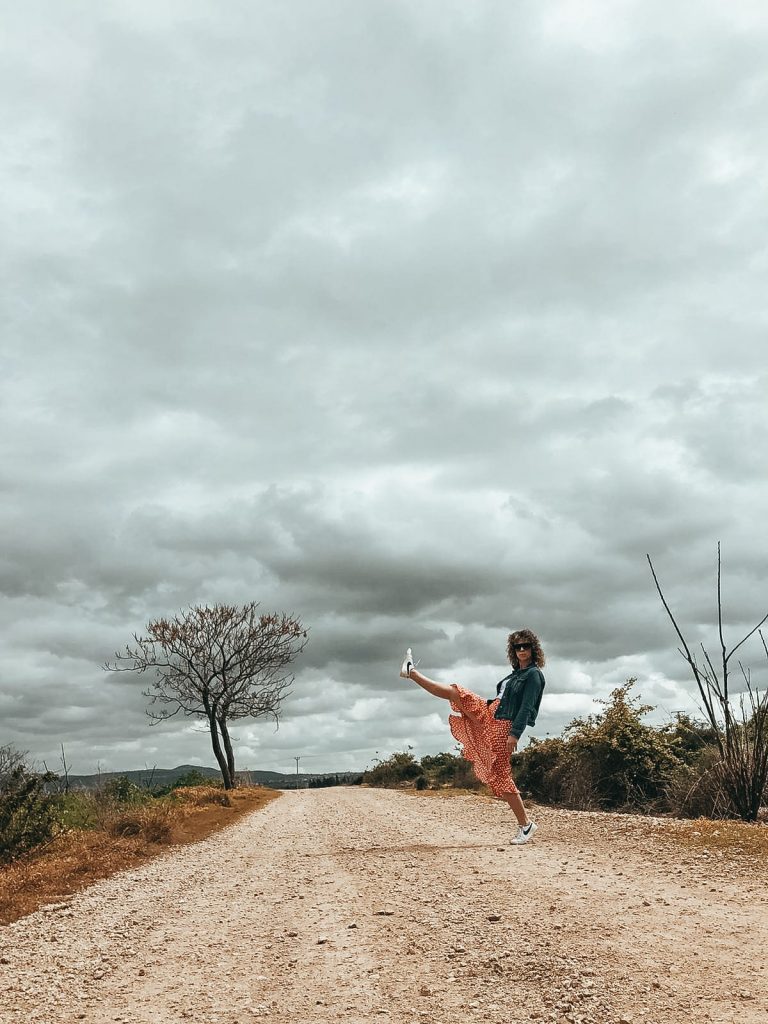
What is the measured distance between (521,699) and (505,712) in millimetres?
286

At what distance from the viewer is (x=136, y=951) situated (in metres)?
6.26

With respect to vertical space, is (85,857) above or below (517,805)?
below

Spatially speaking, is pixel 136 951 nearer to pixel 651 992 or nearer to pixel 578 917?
pixel 578 917

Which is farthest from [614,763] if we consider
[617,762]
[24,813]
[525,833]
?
[24,813]

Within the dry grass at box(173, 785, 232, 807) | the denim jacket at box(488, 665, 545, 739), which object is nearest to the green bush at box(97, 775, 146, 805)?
the dry grass at box(173, 785, 232, 807)

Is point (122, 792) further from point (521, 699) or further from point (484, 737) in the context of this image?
point (521, 699)

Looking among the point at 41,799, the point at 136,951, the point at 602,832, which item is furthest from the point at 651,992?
the point at 41,799

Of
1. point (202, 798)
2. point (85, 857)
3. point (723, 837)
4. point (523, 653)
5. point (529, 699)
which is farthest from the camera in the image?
point (202, 798)

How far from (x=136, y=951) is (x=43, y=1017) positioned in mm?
1472

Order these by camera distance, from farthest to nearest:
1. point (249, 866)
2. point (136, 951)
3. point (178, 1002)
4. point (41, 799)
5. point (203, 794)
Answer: point (203, 794) → point (41, 799) → point (249, 866) → point (136, 951) → point (178, 1002)

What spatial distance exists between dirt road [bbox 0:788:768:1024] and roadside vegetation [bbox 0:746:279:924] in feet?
2.30

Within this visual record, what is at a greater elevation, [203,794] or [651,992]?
[651,992]

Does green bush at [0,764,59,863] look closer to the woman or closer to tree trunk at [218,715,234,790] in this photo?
the woman

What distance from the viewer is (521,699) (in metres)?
9.66
